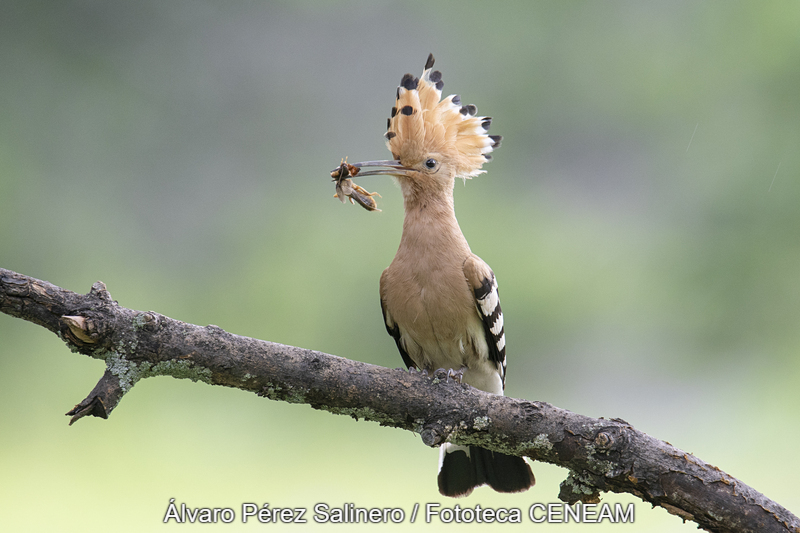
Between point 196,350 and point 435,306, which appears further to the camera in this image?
point 435,306

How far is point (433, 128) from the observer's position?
1.87 metres

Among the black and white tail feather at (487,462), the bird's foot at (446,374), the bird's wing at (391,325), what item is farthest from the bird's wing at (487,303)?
the bird's wing at (391,325)

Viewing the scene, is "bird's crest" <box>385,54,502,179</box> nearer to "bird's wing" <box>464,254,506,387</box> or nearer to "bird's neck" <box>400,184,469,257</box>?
"bird's neck" <box>400,184,469,257</box>

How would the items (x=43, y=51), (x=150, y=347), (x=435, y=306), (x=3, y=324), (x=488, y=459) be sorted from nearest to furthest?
(x=150, y=347) < (x=435, y=306) < (x=488, y=459) < (x=3, y=324) < (x=43, y=51)

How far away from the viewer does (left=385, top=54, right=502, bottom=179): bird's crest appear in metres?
1.85

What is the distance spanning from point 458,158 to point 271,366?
0.85 metres

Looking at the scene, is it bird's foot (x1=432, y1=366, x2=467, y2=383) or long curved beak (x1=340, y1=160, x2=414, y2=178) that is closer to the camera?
bird's foot (x1=432, y1=366, x2=467, y2=383)

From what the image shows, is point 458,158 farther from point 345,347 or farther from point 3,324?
point 3,324

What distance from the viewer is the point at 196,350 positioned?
1.31 m

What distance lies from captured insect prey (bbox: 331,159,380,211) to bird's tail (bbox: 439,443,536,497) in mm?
722

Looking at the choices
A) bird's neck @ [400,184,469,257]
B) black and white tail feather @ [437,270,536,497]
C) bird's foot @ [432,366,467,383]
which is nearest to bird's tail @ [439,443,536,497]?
black and white tail feather @ [437,270,536,497]

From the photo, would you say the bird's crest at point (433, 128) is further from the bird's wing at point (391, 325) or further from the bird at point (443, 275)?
the bird's wing at point (391, 325)

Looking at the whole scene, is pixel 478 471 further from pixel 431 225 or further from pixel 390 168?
pixel 390 168

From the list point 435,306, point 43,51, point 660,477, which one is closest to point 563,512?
point 660,477
